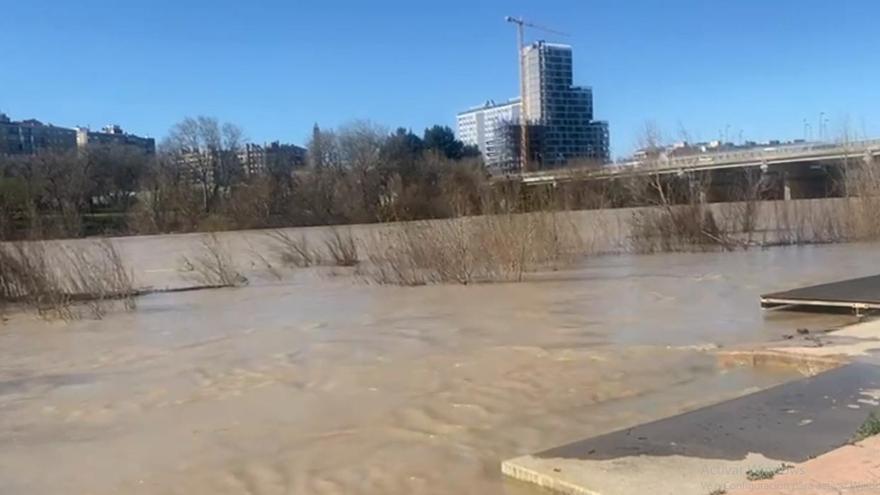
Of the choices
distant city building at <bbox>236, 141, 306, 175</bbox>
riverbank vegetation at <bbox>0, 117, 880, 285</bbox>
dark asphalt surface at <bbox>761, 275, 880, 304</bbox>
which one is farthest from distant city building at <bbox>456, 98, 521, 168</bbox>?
dark asphalt surface at <bbox>761, 275, 880, 304</bbox>

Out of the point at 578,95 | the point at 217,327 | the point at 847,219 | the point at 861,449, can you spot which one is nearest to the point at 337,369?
the point at 217,327

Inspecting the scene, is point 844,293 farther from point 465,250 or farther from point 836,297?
point 465,250

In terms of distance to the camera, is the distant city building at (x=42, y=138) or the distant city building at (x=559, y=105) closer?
the distant city building at (x=42, y=138)

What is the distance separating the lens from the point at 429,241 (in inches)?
779

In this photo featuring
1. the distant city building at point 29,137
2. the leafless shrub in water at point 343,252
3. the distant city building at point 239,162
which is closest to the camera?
the leafless shrub in water at point 343,252

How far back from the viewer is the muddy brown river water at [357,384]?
256 inches

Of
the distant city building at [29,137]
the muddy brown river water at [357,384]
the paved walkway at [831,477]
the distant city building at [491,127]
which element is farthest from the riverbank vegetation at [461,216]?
the distant city building at [491,127]

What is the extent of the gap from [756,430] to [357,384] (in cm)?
475

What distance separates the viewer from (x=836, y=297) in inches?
488

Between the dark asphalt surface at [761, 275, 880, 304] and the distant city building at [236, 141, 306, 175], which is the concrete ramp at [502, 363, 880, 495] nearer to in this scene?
the dark asphalt surface at [761, 275, 880, 304]

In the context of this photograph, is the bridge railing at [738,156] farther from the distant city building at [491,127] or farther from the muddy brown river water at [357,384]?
the distant city building at [491,127]

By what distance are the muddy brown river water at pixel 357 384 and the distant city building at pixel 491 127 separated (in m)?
91.4

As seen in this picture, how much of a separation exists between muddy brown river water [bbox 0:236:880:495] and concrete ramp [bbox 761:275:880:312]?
0.39m

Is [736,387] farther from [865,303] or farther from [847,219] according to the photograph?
[847,219]
